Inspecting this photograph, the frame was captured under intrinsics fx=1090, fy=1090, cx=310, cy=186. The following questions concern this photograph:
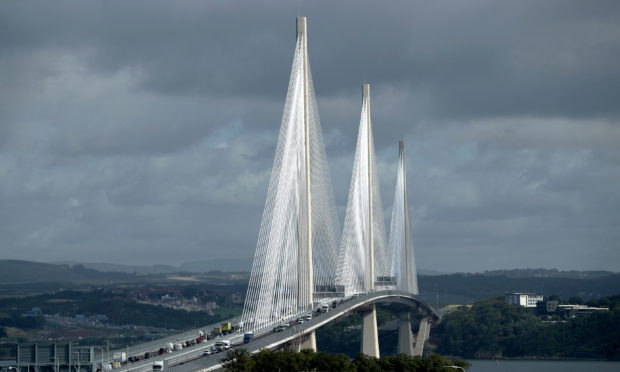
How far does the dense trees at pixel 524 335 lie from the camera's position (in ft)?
409

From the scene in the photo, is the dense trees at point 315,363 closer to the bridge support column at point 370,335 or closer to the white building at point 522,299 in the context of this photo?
the bridge support column at point 370,335

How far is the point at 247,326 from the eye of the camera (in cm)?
5450

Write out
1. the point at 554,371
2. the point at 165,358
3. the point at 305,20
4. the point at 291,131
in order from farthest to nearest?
the point at 554,371 → the point at 305,20 → the point at 291,131 → the point at 165,358

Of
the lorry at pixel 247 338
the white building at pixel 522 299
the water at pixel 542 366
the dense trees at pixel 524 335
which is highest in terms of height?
the white building at pixel 522 299

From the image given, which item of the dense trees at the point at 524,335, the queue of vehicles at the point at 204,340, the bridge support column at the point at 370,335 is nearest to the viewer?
the queue of vehicles at the point at 204,340

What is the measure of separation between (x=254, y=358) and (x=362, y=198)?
140 feet

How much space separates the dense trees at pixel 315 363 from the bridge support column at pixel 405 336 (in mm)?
45695

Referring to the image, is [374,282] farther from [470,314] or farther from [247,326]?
[470,314]

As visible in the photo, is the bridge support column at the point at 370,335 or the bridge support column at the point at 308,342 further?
the bridge support column at the point at 370,335

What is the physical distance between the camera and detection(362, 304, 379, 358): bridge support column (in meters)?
81.9

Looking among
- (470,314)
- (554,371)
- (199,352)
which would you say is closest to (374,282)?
(554,371)

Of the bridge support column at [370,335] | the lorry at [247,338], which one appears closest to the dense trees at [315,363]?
the lorry at [247,338]

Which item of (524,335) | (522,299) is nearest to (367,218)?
(524,335)

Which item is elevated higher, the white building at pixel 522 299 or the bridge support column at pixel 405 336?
the white building at pixel 522 299
